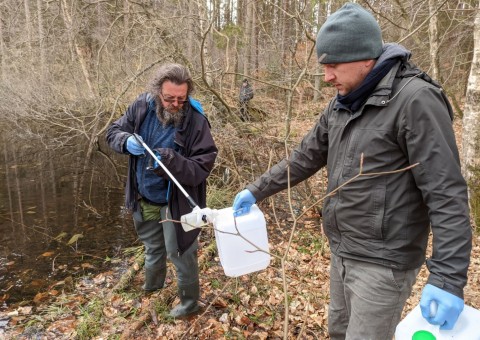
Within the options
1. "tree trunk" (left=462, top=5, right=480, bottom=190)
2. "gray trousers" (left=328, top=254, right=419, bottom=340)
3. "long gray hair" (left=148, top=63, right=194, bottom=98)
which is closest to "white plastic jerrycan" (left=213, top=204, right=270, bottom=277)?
"gray trousers" (left=328, top=254, right=419, bottom=340)

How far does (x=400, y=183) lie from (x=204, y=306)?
8.08ft

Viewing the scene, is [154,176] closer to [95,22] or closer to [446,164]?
[446,164]

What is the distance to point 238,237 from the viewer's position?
8.00 ft

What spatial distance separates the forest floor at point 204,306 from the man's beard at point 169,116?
1247mm

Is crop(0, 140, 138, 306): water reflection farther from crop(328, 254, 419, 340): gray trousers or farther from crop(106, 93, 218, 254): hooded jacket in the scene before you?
crop(328, 254, 419, 340): gray trousers

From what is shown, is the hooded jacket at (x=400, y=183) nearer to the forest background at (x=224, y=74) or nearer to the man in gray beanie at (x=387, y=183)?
the man in gray beanie at (x=387, y=183)

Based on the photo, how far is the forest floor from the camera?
10.7ft

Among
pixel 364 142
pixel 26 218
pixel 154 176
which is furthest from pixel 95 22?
pixel 364 142

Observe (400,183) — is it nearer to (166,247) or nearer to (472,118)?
(166,247)

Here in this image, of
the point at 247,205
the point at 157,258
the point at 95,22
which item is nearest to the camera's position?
the point at 247,205

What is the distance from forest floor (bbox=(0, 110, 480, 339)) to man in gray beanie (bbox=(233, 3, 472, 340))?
3.19ft

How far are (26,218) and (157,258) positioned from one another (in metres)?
4.53

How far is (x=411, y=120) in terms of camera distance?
1.54 m

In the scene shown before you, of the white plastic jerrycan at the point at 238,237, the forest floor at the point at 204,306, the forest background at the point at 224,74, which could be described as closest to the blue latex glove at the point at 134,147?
the white plastic jerrycan at the point at 238,237
